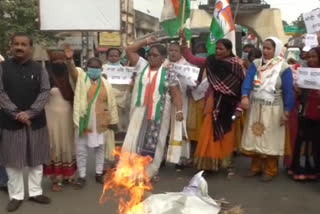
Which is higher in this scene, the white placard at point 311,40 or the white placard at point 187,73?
the white placard at point 311,40

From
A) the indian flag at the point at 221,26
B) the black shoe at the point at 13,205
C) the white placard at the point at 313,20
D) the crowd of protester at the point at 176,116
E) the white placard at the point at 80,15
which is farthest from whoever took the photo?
the white placard at the point at 80,15

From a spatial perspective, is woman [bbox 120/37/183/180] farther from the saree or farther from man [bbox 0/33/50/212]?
man [bbox 0/33/50/212]

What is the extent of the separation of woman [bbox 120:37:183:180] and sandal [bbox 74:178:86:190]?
65cm

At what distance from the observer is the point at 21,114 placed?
463 cm

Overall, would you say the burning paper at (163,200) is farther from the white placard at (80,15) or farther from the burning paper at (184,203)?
the white placard at (80,15)

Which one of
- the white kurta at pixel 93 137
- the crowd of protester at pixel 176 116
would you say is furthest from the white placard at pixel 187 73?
the white kurta at pixel 93 137

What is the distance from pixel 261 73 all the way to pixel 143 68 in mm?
1475

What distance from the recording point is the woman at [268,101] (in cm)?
555

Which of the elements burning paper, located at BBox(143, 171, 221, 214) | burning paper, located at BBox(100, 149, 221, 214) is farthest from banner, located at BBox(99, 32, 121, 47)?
burning paper, located at BBox(143, 171, 221, 214)

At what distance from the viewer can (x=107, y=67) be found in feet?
21.9

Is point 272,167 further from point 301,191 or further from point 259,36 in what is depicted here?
point 259,36

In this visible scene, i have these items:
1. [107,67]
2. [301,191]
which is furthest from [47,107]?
[301,191]

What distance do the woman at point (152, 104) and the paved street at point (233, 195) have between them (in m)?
→ 0.54

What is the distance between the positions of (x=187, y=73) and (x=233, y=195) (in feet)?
5.31
